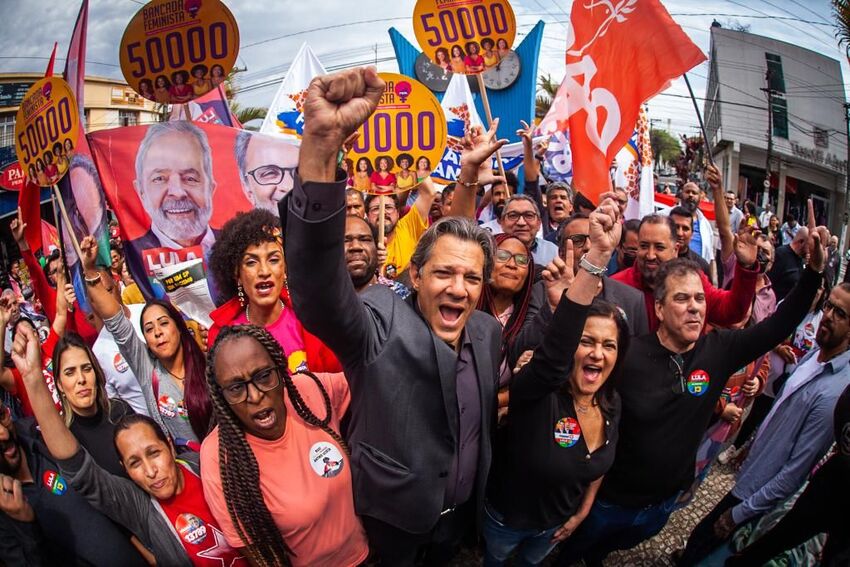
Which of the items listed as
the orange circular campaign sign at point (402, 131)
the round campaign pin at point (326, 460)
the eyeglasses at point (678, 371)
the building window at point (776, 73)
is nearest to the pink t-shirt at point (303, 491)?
the round campaign pin at point (326, 460)

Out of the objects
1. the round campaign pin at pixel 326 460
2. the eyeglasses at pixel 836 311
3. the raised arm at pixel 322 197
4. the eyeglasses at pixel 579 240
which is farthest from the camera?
the eyeglasses at pixel 579 240

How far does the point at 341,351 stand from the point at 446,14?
3.64 metres

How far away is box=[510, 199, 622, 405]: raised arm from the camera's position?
5.91 ft

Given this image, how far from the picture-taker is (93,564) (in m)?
2.06

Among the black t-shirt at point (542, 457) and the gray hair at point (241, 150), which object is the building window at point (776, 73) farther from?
Result: the black t-shirt at point (542, 457)

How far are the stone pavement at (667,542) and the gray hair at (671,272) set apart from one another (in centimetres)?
162

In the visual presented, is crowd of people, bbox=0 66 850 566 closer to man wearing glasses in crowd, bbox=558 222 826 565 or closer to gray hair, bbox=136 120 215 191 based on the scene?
man wearing glasses in crowd, bbox=558 222 826 565

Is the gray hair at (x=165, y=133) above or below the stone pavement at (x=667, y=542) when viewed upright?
above

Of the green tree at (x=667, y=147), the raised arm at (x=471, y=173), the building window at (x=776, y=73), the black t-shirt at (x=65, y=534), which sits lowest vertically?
the black t-shirt at (x=65, y=534)

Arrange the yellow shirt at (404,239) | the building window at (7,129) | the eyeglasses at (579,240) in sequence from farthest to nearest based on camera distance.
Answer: the building window at (7,129) < the yellow shirt at (404,239) < the eyeglasses at (579,240)

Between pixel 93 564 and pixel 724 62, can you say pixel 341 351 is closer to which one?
pixel 93 564

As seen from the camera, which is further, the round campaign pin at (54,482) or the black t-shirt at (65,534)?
the round campaign pin at (54,482)

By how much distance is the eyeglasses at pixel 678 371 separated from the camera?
2.47 metres

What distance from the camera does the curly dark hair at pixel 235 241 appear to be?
2.79 m
